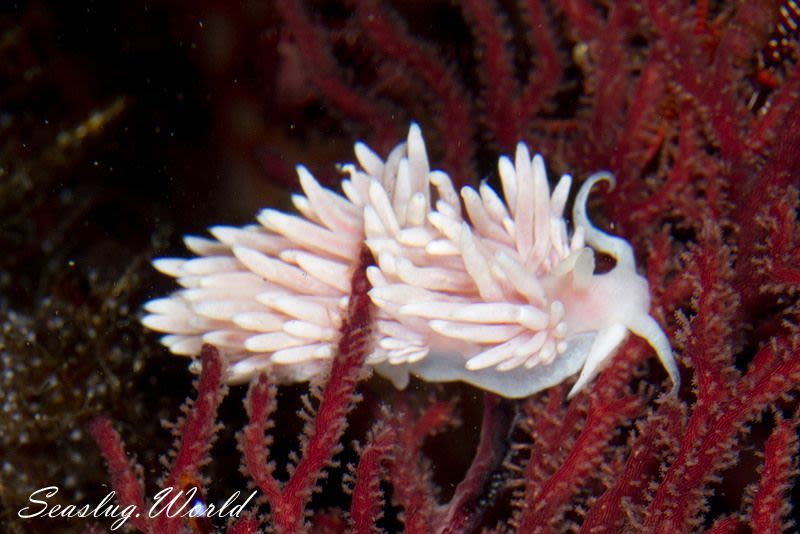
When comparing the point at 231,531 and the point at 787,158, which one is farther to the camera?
the point at 787,158

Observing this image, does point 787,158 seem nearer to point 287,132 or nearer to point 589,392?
point 589,392

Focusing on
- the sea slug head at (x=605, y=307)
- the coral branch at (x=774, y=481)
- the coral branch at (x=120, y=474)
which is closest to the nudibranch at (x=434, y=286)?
the sea slug head at (x=605, y=307)

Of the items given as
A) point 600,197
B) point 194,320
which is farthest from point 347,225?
point 600,197

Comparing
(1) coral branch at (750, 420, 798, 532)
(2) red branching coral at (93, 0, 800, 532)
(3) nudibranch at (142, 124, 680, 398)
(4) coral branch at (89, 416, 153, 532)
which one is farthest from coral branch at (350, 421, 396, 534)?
(1) coral branch at (750, 420, 798, 532)

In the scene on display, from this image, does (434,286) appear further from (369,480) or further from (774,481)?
(774,481)

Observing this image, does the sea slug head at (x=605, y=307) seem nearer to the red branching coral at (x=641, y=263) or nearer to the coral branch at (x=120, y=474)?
the red branching coral at (x=641, y=263)
